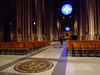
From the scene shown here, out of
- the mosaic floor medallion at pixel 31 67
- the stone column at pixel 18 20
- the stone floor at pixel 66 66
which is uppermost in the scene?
the stone column at pixel 18 20

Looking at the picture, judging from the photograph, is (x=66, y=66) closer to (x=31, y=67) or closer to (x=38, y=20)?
(x=31, y=67)

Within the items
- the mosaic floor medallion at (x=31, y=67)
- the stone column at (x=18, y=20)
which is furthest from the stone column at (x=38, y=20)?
the mosaic floor medallion at (x=31, y=67)

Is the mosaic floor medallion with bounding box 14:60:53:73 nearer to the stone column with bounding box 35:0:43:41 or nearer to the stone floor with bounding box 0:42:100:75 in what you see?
the stone floor with bounding box 0:42:100:75

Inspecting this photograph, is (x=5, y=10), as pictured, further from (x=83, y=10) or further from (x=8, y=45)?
(x=83, y=10)

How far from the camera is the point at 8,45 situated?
9.87 meters

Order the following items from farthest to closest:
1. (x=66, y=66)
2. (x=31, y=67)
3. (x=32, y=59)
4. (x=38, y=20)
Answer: (x=38, y=20), (x=32, y=59), (x=66, y=66), (x=31, y=67)

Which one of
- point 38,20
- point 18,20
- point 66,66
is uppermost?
point 38,20

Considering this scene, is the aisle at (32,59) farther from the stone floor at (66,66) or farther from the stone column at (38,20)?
the stone column at (38,20)

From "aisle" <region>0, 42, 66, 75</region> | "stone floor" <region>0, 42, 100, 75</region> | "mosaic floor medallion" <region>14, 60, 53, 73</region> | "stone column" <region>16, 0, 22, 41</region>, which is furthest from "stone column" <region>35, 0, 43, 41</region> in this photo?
"mosaic floor medallion" <region>14, 60, 53, 73</region>

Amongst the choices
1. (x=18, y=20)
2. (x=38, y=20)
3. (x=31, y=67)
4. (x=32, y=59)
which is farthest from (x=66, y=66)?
(x=38, y=20)

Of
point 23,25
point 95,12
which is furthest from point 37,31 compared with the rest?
point 95,12

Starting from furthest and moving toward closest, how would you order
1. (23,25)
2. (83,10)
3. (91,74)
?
(83,10), (23,25), (91,74)

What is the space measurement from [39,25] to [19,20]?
704 centimetres

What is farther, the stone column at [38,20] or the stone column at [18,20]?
the stone column at [38,20]
